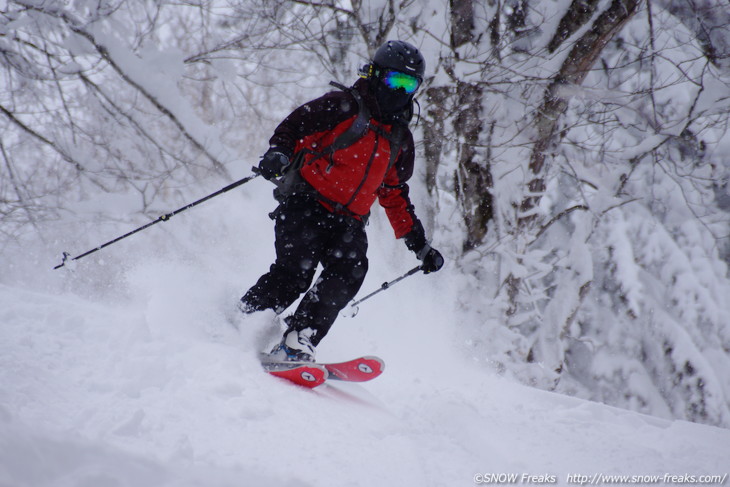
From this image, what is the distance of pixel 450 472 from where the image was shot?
178 cm

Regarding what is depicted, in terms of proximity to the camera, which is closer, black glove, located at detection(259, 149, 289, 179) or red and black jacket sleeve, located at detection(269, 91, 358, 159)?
black glove, located at detection(259, 149, 289, 179)

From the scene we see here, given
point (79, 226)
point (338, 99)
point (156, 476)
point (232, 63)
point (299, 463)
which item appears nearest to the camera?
point (156, 476)

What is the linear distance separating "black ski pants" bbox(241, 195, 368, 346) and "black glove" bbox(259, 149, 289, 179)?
44 centimetres

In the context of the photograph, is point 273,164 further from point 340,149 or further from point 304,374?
point 304,374

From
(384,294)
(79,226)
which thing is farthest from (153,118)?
(384,294)

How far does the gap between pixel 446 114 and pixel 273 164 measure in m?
3.76

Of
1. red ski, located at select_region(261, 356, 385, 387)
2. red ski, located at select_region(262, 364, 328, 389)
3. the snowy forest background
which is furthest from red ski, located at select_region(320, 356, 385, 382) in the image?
the snowy forest background

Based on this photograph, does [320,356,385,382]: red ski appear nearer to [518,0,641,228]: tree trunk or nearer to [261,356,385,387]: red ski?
[261,356,385,387]: red ski

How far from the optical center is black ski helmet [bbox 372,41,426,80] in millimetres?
3102

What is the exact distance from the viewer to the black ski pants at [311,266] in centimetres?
310

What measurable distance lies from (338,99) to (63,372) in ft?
7.37

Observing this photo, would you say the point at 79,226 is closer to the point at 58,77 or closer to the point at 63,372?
the point at 58,77

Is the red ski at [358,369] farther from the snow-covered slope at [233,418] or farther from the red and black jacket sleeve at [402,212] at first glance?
the red and black jacket sleeve at [402,212]

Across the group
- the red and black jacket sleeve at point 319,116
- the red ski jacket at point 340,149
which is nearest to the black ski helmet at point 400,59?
the red ski jacket at point 340,149
